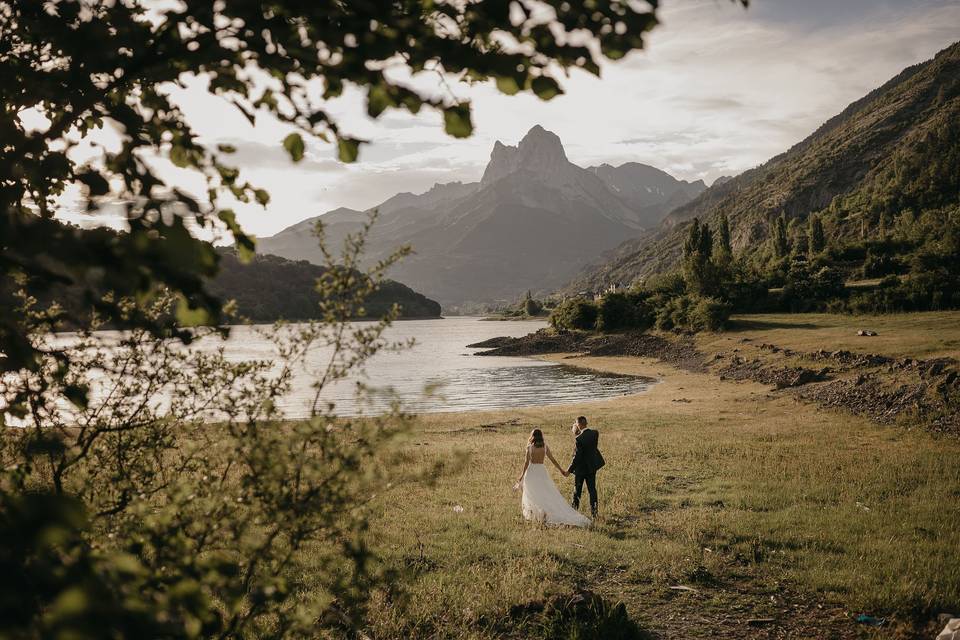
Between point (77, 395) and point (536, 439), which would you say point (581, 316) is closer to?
point (536, 439)

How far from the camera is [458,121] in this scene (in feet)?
10.2

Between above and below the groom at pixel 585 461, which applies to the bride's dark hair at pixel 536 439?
above

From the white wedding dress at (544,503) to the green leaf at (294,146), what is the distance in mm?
11995

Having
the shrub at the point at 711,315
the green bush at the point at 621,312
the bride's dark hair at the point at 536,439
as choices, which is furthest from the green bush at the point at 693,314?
the bride's dark hair at the point at 536,439

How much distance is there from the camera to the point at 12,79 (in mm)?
3666

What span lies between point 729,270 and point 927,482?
86.1 metres

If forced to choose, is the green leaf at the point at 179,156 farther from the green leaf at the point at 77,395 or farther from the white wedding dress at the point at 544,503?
the white wedding dress at the point at 544,503

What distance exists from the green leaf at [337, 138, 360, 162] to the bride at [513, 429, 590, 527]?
11.8 m

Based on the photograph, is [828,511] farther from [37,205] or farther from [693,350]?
[693,350]

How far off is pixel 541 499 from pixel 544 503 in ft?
0.40

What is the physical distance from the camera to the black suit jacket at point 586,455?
49.6 feet

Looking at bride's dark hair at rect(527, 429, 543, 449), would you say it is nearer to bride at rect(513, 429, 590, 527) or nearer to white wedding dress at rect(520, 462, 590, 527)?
bride at rect(513, 429, 590, 527)

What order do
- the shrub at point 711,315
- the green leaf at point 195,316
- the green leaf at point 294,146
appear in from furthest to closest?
the shrub at point 711,315, the green leaf at point 294,146, the green leaf at point 195,316

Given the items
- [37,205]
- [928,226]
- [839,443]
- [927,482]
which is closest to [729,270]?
[928,226]
